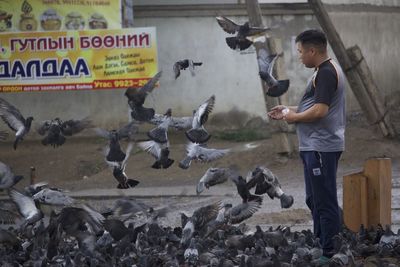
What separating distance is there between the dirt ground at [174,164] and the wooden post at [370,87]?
26 centimetres

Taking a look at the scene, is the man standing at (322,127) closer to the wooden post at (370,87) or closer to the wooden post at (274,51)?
the wooden post at (274,51)

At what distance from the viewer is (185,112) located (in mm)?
18234

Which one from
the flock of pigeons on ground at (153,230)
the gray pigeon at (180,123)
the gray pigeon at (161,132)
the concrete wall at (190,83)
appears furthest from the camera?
the concrete wall at (190,83)

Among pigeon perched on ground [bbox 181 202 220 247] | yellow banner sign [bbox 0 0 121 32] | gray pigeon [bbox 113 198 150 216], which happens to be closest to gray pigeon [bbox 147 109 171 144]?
gray pigeon [bbox 113 198 150 216]

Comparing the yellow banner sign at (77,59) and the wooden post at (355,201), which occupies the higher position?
the yellow banner sign at (77,59)

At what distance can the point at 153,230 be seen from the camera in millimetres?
8141

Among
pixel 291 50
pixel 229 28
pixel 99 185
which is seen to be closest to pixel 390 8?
pixel 291 50

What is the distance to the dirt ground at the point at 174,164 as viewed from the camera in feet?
46.1

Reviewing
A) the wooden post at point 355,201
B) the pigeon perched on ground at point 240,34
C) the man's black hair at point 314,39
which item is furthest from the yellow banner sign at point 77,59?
the man's black hair at point 314,39

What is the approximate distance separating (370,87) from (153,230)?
8.39m

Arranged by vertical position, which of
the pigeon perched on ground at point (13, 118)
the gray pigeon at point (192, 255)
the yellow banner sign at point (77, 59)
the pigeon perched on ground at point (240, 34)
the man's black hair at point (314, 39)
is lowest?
the gray pigeon at point (192, 255)

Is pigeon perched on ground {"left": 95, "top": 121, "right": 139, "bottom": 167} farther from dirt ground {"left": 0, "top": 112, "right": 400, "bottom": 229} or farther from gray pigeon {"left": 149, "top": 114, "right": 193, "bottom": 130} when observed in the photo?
dirt ground {"left": 0, "top": 112, "right": 400, "bottom": 229}

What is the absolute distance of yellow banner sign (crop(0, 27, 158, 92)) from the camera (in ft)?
54.1

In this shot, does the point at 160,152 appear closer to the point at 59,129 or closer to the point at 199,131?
the point at 199,131
